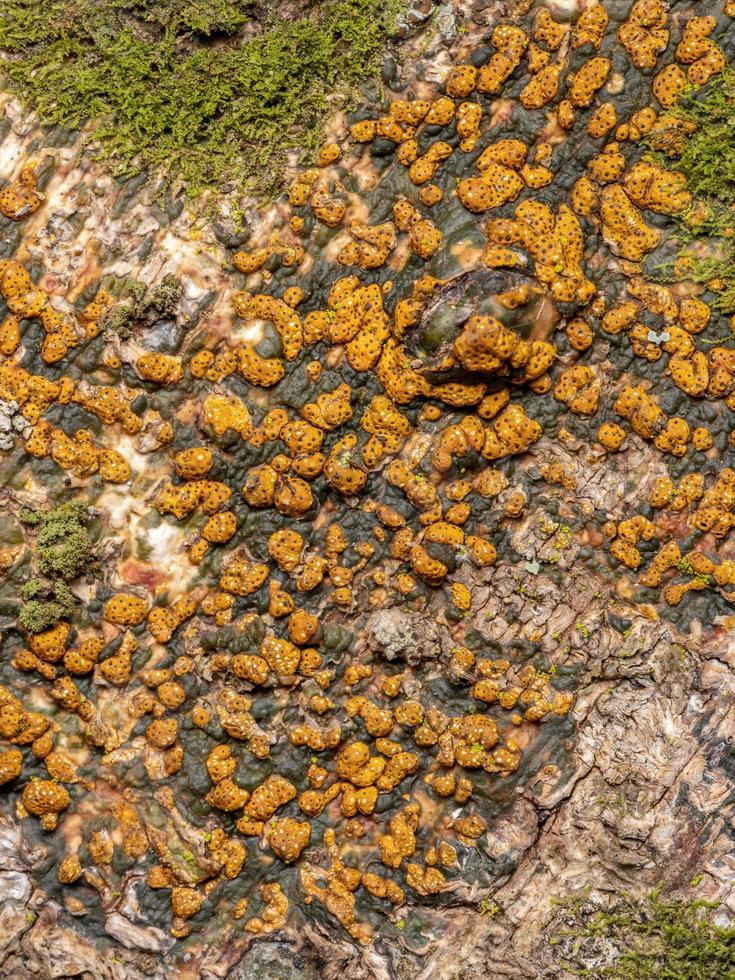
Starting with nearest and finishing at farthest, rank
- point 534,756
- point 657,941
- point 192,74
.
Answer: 1. point 657,941
2. point 534,756
3. point 192,74

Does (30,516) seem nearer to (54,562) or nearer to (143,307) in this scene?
(54,562)

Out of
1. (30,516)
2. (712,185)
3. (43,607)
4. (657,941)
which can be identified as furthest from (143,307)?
(657,941)

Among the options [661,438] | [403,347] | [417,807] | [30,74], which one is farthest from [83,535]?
[661,438]

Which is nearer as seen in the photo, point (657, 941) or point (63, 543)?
point (657, 941)

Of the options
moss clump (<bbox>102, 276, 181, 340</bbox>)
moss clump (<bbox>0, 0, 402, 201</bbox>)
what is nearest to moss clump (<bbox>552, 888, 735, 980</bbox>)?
moss clump (<bbox>102, 276, 181, 340</bbox>)

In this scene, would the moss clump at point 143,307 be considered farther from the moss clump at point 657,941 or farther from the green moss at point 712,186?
the moss clump at point 657,941

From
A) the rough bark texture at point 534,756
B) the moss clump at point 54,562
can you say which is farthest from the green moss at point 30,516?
the rough bark texture at point 534,756

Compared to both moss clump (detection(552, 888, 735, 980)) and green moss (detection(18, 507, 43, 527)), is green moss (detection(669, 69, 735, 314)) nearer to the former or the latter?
moss clump (detection(552, 888, 735, 980))
